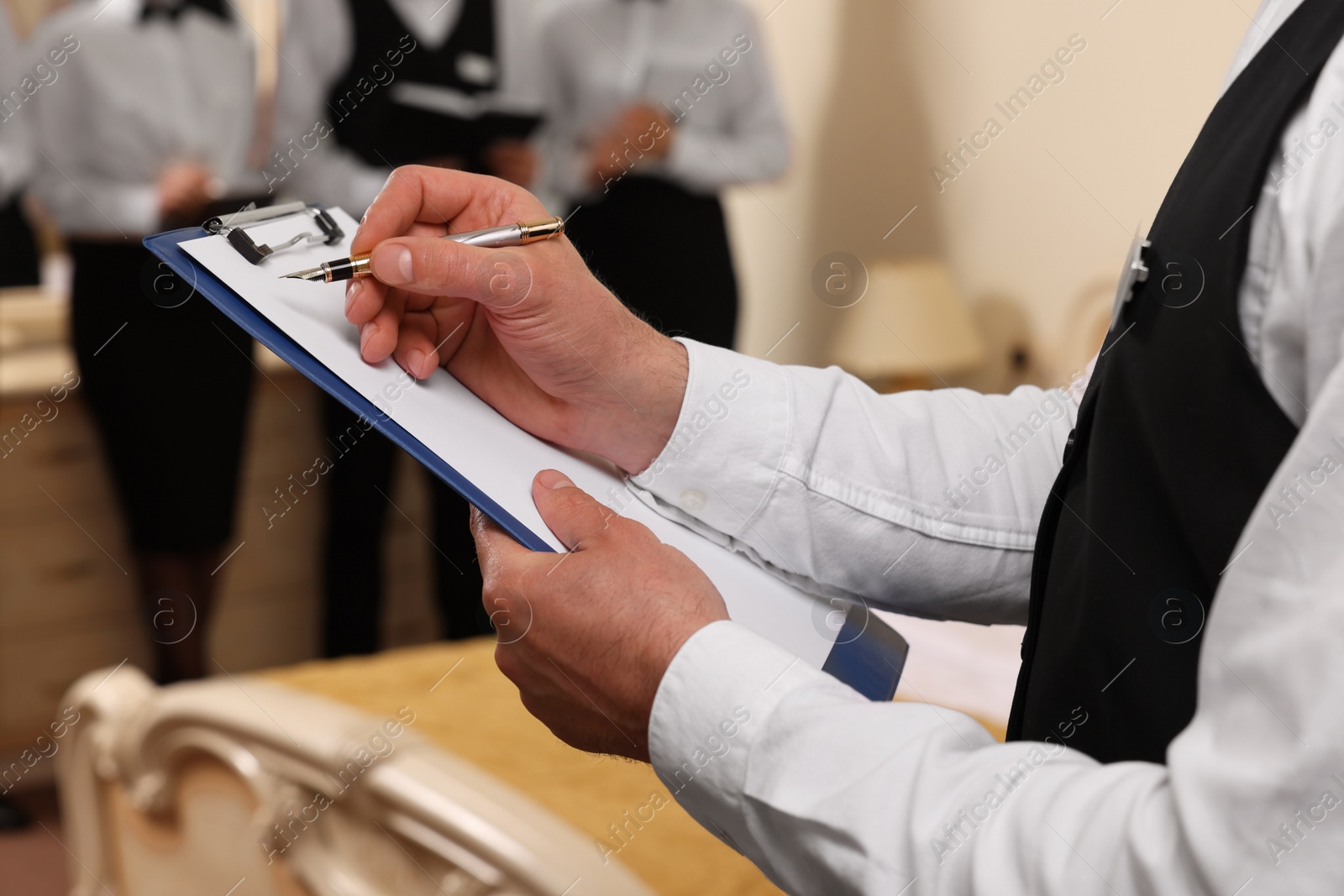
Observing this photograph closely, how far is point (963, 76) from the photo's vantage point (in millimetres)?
2428

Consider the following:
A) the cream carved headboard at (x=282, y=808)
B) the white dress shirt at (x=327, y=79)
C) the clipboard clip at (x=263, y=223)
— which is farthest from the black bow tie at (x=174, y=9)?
the clipboard clip at (x=263, y=223)

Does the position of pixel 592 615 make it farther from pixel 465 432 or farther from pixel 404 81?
pixel 404 81

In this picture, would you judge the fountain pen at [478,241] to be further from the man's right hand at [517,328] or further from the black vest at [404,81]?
the black vest at [404,81]

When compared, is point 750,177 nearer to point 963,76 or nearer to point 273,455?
point 963,76

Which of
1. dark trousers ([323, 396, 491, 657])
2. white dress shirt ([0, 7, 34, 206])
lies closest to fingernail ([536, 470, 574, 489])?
dark trousers ([323, 396, 491, 657])

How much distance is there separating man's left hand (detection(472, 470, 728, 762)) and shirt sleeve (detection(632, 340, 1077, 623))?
3.9 inches

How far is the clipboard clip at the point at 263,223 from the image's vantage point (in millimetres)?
572

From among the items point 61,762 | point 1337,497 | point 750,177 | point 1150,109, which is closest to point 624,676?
point 1337,497

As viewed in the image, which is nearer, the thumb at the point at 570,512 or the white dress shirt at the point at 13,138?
the thumb at the point at 570,512

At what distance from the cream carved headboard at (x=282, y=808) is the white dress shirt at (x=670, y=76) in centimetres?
138

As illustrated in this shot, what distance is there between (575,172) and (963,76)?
0.89m

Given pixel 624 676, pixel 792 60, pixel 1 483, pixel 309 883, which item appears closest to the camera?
pixel 624 676

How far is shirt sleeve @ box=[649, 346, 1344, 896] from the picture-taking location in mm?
318

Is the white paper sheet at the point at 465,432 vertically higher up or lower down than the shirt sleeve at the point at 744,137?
higher up
